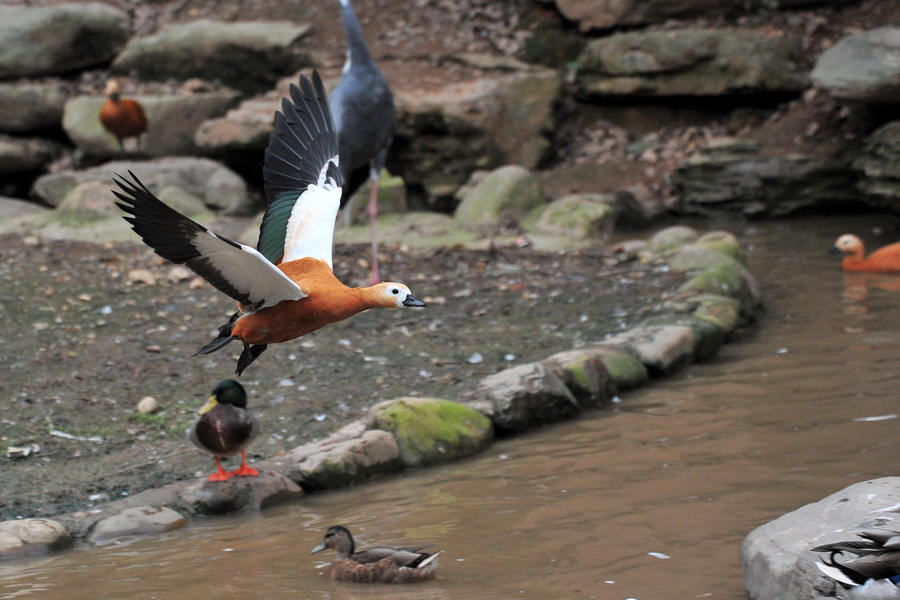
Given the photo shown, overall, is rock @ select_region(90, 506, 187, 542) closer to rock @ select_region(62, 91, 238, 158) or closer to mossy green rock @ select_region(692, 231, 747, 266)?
mossy green rock @ select_region(692, 231, 747, 266)

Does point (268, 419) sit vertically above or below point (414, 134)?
below

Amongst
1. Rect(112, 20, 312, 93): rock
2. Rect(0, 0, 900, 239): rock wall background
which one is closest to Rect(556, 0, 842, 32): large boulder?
Rect(0, 0, 900, 239): rock wall background

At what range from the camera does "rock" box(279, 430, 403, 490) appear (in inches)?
182

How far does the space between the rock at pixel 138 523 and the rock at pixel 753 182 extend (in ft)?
24.0

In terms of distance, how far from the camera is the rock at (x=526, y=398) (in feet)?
17.2

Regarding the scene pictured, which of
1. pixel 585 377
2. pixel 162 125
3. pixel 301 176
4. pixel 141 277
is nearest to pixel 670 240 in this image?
pixel 585 377

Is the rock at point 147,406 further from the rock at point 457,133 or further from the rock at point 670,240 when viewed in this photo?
the rock at point 457,133

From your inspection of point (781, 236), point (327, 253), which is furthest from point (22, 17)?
point (327, 253)

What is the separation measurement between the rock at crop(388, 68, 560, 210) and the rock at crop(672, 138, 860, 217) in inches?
73.7

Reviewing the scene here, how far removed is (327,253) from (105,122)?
25.4 feet

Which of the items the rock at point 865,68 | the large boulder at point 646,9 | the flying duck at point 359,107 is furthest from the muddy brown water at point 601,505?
the large boulder at point 646,9

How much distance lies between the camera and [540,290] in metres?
7.36

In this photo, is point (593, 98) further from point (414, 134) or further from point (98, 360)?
point (98, 360)

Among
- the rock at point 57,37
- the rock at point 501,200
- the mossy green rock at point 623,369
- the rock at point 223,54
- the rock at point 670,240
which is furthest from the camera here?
the rock at point 57,37
